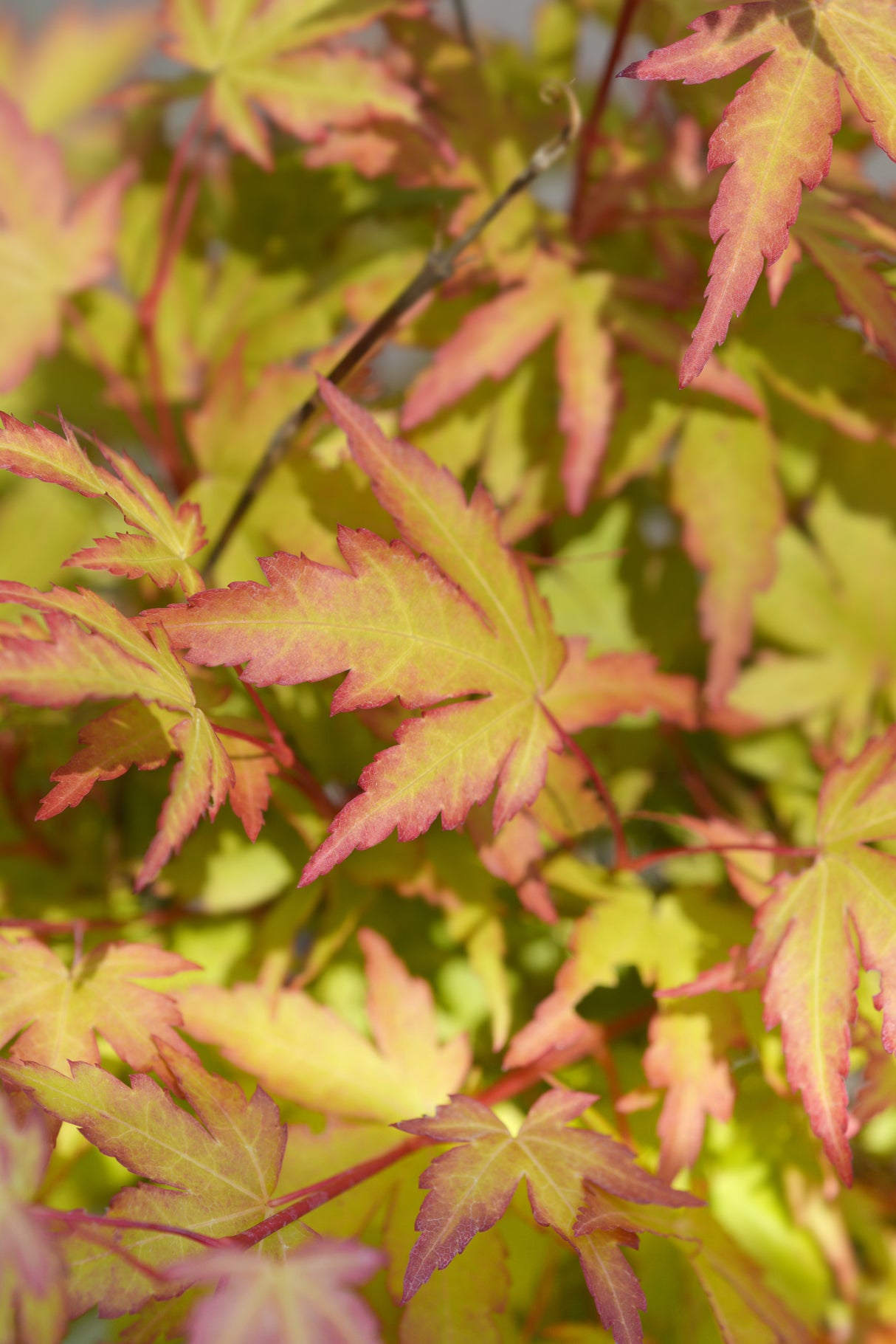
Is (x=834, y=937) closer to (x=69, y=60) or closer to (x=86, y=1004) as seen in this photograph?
(x=86, y=1004)

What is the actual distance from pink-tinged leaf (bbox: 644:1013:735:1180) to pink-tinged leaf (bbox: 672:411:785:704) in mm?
225

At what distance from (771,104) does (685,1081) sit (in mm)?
505

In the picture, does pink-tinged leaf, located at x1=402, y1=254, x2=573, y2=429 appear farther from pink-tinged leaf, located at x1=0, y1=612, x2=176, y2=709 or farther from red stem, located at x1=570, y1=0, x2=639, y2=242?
pink-tinged leaf, located at x1=0, y1=612, x2=176, y2=709

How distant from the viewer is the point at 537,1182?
0.44m

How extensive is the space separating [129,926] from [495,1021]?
0.90 ft

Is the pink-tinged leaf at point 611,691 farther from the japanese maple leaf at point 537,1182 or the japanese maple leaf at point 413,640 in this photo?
the japanese maple leaf at point 537,1182

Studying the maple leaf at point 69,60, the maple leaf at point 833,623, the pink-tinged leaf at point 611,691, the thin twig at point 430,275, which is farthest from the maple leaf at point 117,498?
the maple leaf at point 69,60

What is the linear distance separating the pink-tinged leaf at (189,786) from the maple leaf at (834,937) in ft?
0.92

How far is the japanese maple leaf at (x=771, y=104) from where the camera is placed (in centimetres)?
43

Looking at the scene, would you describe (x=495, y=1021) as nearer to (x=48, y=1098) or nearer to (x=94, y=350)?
(x=48, y=1098)

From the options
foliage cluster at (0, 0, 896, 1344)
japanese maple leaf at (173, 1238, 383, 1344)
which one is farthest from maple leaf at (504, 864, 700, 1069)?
japanese maple leaf at (173, 1238, 383, 1344)

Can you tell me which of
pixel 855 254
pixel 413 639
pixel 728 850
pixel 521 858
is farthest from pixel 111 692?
pixel 855 254

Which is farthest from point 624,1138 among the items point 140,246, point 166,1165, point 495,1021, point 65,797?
point 140,246

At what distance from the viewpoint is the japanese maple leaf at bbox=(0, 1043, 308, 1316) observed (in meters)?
0.40
